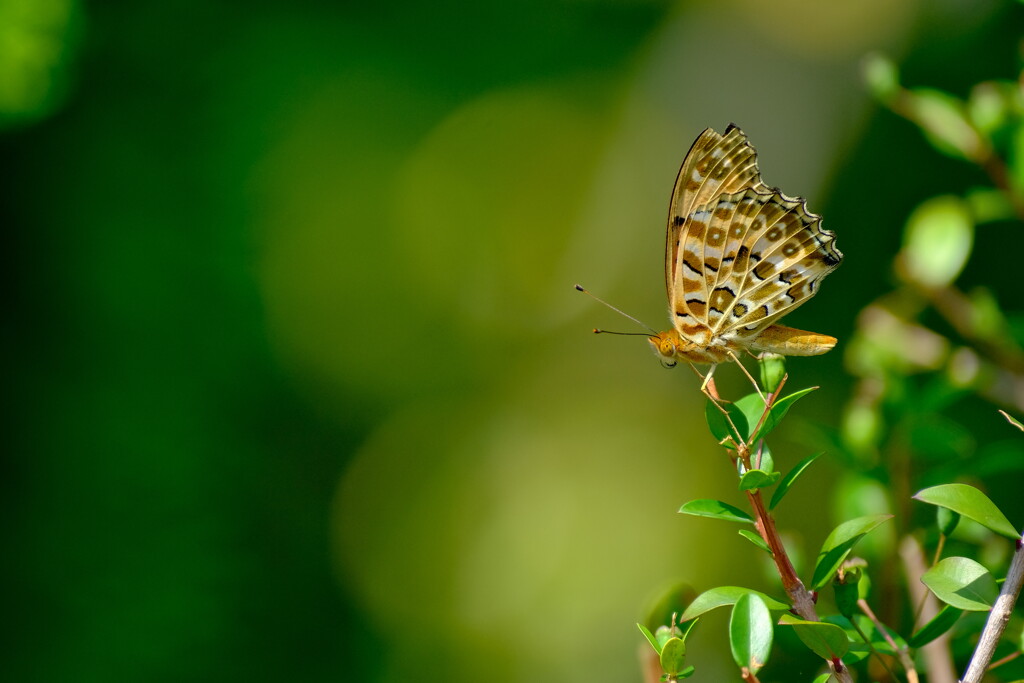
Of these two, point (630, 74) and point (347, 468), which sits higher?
point (630, 74)

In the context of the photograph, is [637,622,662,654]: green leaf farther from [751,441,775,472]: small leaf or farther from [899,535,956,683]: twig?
[899,535,956,683]: twig

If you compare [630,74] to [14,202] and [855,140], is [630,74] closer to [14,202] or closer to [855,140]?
[855,140]

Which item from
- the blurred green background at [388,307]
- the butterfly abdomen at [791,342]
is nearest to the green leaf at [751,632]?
the butterfly abdomen at [791,342]

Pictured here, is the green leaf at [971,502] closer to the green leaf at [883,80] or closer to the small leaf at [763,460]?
the small leaf at [763,460]

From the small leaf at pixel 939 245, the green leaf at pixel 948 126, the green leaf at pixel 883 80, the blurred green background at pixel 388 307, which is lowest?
the blurred green background at pixel 388 307

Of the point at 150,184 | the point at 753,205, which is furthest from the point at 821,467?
the point at 150,184

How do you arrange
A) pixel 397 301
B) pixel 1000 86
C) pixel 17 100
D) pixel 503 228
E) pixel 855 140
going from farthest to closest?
pixel 503 228 → pixel 397 301 → pixel 855 140 → pixel 17 100 → pixel 1000 86
